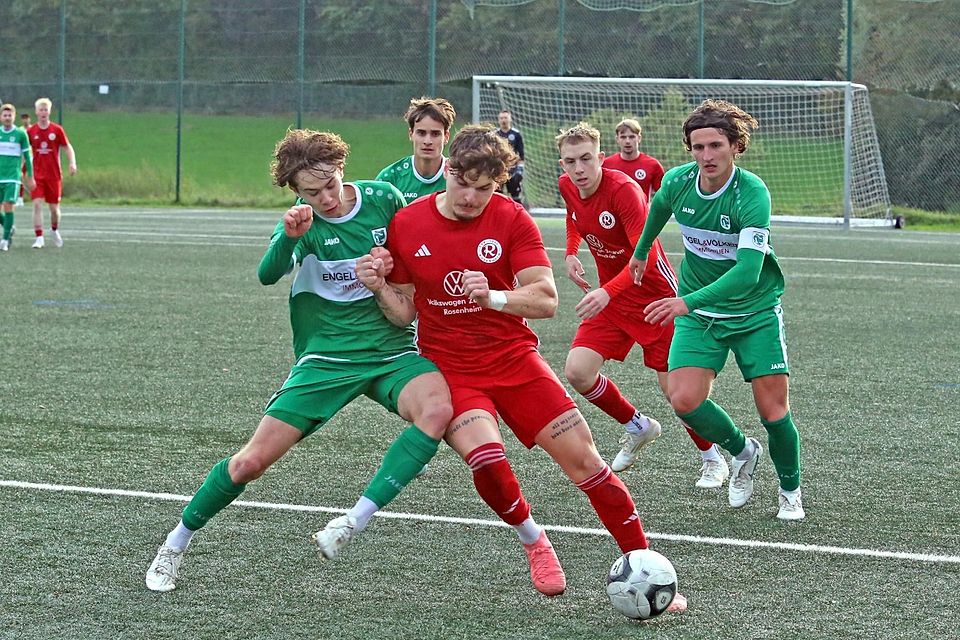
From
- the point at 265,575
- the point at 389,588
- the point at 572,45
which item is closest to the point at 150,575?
the point at 265,575

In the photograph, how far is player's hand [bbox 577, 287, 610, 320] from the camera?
17.1 ft

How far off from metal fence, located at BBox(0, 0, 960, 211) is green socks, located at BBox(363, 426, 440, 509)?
818 inches

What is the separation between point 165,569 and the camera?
4.62 metres

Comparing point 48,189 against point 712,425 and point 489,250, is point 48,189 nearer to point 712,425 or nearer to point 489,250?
point 712,425

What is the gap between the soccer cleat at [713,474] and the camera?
6141 millimetres

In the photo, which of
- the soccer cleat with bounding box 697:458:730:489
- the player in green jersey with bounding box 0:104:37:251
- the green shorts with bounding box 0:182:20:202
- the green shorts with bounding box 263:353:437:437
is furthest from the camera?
the player in green jersey with bounding box 0:104:37:251

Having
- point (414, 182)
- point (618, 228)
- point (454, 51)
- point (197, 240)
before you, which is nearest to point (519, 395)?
point (618, 228)

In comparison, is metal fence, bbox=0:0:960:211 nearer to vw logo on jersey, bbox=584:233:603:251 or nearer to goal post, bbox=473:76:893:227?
goal post, bbox=473:76:893:227

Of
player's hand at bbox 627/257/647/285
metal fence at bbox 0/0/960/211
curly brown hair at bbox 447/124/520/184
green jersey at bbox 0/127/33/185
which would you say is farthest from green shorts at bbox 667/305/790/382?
metal fence at bbox 0/0/960/211

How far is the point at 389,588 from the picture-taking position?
4625 millimetres

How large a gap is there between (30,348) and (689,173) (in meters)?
5.90

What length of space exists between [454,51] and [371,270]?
25.7 m

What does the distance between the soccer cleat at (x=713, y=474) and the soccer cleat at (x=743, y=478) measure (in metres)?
0.18

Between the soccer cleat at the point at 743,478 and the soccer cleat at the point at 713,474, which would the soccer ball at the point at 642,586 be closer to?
the soccer cleat at the point at 743,478
